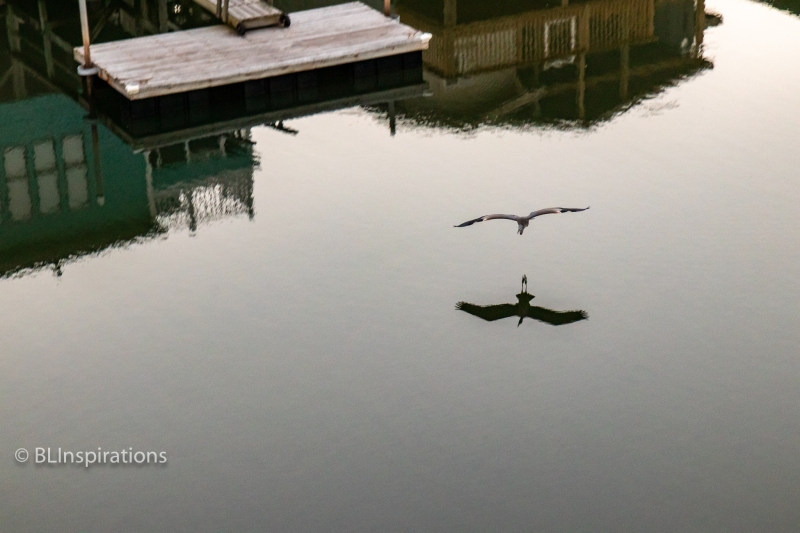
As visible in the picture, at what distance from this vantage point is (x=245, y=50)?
3347cm

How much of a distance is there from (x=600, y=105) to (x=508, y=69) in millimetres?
2840

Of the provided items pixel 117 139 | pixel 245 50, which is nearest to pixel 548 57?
pixel 245 50

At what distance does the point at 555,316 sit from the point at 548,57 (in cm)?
1406

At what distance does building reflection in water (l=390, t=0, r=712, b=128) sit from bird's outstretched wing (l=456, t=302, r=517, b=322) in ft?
30.7

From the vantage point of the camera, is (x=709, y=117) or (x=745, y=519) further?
(x=709, y=117)

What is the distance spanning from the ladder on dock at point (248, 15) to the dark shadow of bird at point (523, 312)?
12945 millimetres

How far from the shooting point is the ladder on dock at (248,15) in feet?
112

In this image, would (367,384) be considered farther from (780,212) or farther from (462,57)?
(462,57)

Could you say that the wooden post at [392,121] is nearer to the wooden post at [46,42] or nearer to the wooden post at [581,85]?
the wooden post at [581,85]

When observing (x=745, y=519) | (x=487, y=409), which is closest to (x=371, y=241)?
(x=487, y=409)

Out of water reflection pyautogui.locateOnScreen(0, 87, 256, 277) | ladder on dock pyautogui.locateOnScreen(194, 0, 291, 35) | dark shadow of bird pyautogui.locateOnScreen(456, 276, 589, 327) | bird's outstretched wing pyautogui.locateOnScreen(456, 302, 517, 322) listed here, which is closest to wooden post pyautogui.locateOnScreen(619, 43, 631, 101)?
ladder on dock pyautogui.locateOnScreen(194, 0, 291, 35)

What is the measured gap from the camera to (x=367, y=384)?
2197 centimetres

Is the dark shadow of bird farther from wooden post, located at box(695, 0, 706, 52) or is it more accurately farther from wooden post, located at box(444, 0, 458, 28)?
wooden post, located at box(695, 0, 706, 52)

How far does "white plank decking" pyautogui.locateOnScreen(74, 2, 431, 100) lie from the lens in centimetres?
3194
